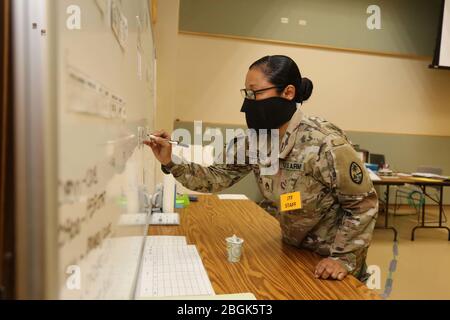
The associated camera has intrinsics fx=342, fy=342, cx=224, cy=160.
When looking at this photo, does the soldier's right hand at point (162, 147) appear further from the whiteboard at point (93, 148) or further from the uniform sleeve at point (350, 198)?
the whiteboard at point (93, 148)

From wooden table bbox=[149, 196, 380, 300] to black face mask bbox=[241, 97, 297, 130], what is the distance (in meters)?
0.47

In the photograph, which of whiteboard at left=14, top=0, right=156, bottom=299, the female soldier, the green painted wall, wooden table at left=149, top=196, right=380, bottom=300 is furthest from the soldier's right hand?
the green painted wall

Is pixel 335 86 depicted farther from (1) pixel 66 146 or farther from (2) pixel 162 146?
(1) pixel 66 146

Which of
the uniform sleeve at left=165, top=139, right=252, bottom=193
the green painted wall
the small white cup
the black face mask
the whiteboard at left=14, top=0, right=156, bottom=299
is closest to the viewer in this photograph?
the whiteboard at left=14, top=0, right=156, bottom=299

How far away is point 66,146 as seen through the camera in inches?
12.0

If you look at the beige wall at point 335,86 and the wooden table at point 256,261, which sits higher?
the beige wall at point 335,86

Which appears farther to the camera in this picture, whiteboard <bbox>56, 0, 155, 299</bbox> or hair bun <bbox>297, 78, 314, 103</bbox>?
hair bun <bbox>297, 78, 314, 103</bbox>

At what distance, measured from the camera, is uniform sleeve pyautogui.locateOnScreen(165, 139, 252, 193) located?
1.47m

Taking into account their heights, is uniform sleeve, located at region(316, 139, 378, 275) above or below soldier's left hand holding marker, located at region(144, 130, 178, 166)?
below

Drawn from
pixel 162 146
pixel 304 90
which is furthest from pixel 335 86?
pixel 162 146

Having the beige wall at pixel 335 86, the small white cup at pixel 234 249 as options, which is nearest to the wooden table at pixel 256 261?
the small white cup at pixel 234 249

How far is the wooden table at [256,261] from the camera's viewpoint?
3.06 feet

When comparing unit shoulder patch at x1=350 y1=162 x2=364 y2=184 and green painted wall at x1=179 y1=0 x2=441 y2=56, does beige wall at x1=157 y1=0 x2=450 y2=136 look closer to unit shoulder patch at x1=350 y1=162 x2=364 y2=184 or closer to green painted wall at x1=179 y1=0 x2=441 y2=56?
green painted wall at x1=179 y1=0 x2=441 y2=56

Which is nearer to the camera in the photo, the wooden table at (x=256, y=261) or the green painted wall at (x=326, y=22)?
the wooden table at (x=256, y=261)
